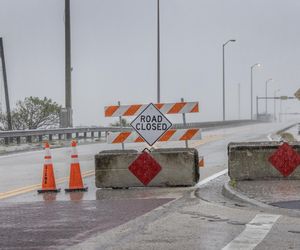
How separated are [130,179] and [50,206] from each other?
8.85ft

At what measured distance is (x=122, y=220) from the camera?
954 cm

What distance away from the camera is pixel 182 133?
1445 cm

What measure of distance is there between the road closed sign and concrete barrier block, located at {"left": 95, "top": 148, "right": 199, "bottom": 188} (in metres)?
0.53

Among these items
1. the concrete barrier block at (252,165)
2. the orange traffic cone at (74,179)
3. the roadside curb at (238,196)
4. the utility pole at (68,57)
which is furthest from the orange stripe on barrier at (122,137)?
the utility pole at (68,57)

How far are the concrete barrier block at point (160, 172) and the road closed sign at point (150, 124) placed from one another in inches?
20.8

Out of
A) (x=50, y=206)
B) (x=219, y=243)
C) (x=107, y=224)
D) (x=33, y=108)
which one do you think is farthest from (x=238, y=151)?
(x=33, y=108)

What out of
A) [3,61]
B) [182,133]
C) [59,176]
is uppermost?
[3,61]

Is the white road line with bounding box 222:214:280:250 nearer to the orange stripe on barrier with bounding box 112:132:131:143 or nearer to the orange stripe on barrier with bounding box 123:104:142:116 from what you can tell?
the orange stripe on barrier with bounding box 112:132:131:143

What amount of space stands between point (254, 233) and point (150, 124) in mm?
6241

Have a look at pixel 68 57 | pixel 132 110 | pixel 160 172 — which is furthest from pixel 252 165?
pixel 68 57

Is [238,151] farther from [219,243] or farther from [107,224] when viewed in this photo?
[219,243]

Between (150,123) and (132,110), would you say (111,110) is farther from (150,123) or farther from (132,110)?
(150,123)

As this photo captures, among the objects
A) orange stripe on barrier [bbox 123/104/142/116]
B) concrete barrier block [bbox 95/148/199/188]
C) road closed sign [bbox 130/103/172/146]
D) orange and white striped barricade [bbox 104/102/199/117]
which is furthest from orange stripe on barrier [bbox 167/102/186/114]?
concrete barrier block [bbox 95/148/199/188]

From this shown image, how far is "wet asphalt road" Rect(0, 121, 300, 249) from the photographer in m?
7.96
